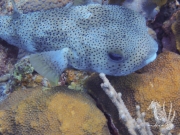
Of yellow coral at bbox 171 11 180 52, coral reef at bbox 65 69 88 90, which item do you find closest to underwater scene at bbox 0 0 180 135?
coral reef at bbox 65 69 88 90

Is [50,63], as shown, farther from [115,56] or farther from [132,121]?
[132,121]

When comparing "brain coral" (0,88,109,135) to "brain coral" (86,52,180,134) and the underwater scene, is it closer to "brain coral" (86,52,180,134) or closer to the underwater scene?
the underwater scene

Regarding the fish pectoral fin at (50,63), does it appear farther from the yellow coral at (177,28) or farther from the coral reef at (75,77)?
the yellow coral at (177,28)

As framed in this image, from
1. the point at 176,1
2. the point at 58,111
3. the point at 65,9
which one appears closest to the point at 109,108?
the point at 58,111

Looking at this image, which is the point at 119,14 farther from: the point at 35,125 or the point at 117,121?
the point at 35,125

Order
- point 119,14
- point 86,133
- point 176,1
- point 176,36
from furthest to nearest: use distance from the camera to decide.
Result: point 176,1 < point 176,36 < point 119,14 < point 86,133

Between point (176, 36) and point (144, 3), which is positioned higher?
point (144, 3)

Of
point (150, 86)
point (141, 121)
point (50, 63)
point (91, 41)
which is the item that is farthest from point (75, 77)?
point (141, 121)
